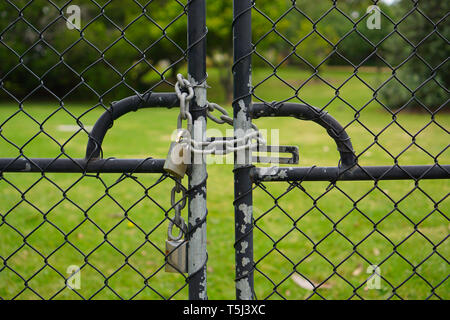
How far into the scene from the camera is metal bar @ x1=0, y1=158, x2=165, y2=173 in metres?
1.32

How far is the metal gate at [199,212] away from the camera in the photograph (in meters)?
1.29

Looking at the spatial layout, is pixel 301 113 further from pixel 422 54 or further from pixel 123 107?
pixel 422 54

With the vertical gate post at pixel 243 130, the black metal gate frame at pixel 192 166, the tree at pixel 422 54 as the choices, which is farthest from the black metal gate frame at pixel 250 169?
the tree at pixel 422 54

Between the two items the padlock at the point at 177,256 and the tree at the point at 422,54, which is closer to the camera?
the padlock at the point at 177,256

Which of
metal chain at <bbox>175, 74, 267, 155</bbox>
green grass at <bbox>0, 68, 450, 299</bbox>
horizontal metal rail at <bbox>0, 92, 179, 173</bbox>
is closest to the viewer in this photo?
metal chain at <bbox>175, 74, 267, 155</bbox>

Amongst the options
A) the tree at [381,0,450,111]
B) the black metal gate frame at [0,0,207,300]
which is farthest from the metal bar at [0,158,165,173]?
the tree at [381,0,450,111]

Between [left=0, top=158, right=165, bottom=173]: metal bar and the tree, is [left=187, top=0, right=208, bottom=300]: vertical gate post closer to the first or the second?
[left=0, top=158, right=165, bottom=173]: metal bar

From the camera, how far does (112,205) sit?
168 inches

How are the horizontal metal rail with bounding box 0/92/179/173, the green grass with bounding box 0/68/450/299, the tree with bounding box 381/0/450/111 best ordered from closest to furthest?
the horizontal metal rail with bounding box 0/92/179/173, the green grass with bounding box 0/68/450/299, the tree with bounding box 381/0/450/111

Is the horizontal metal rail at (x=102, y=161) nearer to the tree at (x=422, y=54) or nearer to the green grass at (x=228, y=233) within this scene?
the green grass at (x=228, y=233)

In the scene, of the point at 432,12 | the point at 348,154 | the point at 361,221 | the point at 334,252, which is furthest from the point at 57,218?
the point at 432,12

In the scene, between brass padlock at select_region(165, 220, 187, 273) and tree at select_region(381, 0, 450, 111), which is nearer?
brass padlock at select_region(165, 220, 187, 273)

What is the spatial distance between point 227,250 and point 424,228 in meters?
1.62

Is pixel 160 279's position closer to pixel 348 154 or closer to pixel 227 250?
pixel 227 250
